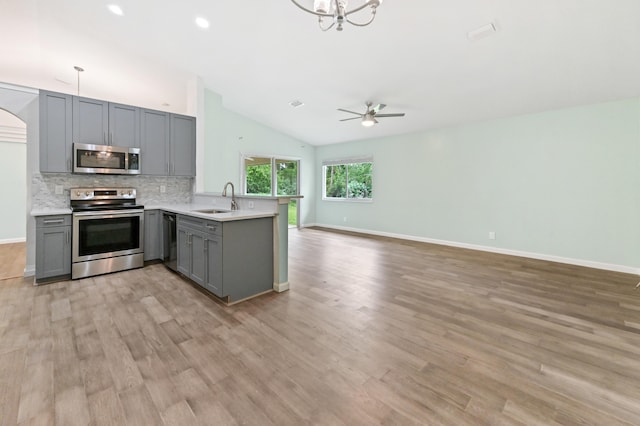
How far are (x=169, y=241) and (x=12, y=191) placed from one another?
450 cm

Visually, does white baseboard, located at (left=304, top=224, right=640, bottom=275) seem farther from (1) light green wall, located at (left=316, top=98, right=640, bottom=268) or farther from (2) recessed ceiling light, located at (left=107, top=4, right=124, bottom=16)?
(2) recessed ceiling light, located at (left=107, top=4, right=124, bottom=16)

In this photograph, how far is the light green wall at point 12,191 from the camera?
5.45 m

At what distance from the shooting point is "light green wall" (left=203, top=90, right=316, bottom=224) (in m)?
5.30

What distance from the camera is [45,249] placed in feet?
11.1

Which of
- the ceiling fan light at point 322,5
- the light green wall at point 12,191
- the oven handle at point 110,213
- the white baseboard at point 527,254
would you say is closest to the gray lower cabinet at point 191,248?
the oven handle at point 110,213

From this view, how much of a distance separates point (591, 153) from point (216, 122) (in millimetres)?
6471

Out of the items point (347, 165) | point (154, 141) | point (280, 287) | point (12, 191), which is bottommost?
point (280, 287)

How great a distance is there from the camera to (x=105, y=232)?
3707 millimetres

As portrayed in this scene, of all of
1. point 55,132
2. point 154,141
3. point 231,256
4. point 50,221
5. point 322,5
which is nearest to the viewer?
point 322,5

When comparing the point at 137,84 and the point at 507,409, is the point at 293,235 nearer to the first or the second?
the point at 137,84

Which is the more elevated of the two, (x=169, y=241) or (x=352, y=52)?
(x=352, y=52)

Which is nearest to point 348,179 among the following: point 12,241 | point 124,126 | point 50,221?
point 124,126

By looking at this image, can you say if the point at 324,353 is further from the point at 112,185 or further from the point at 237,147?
the point at 237,147

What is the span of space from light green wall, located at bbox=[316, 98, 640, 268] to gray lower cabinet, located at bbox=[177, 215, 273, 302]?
14.4 ft
